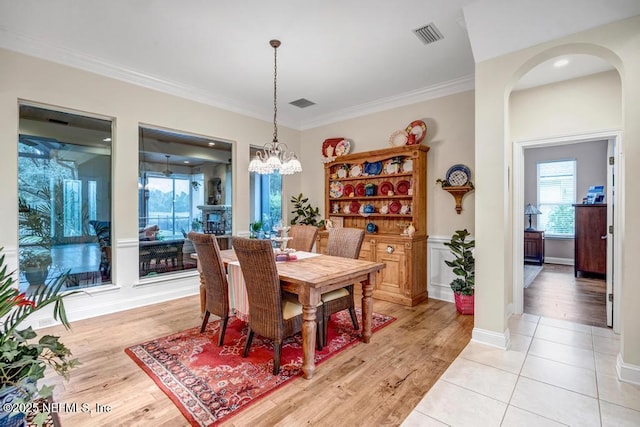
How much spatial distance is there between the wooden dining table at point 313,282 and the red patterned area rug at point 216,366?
234mm

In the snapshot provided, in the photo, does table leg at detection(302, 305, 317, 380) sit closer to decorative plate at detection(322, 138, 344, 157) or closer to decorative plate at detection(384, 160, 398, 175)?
decorative plate at detection(384, 160, 398, 175)

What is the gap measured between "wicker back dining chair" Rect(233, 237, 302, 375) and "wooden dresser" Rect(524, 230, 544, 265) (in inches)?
264

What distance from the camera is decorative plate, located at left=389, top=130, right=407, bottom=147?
455 centimetres

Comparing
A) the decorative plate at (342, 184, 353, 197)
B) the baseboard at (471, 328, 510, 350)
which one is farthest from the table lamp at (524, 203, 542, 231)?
the baseboard at (471, 328, 510, 350)

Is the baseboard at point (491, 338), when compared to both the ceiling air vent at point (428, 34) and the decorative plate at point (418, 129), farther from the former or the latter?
the ceiling air vent at point (428, 34)

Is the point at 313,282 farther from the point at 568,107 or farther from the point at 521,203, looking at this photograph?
the point at 568,107

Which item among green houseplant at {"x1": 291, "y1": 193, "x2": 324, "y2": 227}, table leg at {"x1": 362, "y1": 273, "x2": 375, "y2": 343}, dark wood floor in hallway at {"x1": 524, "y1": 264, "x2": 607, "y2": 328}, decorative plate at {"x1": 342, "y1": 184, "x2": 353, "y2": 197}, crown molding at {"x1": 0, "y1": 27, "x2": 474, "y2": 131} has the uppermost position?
crown molding at {"x1": 0, "y1": 27, "x2": 474, "y2": 131}

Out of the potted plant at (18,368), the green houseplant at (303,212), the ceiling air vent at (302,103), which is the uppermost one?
the ceiling air vent at (302,103)

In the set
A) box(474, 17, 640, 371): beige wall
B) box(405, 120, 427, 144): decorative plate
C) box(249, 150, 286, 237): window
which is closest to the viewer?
box(474, 17, 640, 371): beige wall

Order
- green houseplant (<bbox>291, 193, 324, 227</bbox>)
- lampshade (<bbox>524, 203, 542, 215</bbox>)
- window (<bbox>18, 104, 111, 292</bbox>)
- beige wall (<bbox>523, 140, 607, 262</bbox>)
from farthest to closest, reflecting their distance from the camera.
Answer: lampshade (<bbox>524, 203, 542, 215</bbox>), beige wall (<bbox>523, 140, 607, 262</bbox>), green houseplant (<bbox>291, 193, 324, 227</bbox>), window (<bbox>18, 104, 111, 292</bbox>)

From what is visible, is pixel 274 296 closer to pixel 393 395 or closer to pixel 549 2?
pixel 393 395

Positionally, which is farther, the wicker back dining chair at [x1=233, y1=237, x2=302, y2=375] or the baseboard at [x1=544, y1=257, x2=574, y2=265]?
the baseboard at [x1=544, y1=257, x2=574, y2=265]

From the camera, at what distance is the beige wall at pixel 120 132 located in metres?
3.12

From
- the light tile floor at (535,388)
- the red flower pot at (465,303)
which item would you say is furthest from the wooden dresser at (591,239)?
the red flower pot at (465,303)
